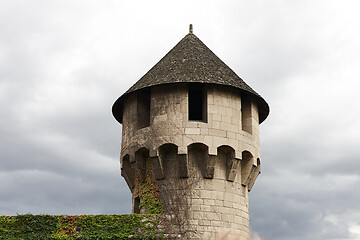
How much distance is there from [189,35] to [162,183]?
6.61 m

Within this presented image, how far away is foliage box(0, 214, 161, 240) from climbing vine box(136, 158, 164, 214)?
78cm

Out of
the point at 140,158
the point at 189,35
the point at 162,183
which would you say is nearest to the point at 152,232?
the point at 162,183

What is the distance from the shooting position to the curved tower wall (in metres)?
15.4

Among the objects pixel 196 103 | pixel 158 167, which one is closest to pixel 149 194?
pixel 158 167

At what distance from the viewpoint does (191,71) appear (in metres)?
16.5

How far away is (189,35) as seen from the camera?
1947 centimetres

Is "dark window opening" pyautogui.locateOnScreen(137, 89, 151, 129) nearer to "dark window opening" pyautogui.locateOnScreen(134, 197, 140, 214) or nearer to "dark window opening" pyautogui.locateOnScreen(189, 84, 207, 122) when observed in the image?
"dark window opening" pyautogui.locateOnScreen(189, 84, 207, 122)

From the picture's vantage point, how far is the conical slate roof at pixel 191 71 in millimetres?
16297

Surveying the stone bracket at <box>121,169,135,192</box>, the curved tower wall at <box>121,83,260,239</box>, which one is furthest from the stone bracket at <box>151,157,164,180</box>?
the stone bracket at <box>121,169,135,192</box>

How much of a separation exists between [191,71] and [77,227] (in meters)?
6.27

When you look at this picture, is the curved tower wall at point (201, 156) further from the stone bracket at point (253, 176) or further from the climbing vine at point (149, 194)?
the climbing vine at point (149, 194)

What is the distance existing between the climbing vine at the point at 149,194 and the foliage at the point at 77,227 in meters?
0.78

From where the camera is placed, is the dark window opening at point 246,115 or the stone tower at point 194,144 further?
the dark window opening at point 246,115

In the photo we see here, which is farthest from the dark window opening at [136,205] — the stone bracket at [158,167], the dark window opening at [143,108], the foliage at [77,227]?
the dark window opening at [143,108]
